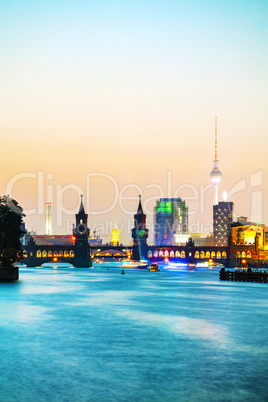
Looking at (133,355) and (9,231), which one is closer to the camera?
(133,355)

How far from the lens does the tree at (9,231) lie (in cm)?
10112

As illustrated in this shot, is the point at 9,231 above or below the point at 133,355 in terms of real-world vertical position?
above

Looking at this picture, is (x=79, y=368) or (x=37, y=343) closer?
(x=79, y=368)

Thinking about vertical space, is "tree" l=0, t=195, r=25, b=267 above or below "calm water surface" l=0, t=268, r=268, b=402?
above

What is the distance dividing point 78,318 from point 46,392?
3104 centimetres

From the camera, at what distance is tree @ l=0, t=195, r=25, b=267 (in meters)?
101

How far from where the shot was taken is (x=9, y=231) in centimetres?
10144

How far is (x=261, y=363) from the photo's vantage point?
32.6 meters

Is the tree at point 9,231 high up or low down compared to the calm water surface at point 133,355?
up

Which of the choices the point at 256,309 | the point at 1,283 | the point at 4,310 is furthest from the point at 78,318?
the point at 1,283

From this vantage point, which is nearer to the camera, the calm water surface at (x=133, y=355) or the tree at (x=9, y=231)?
the calm water surface at (x=133, y=355)

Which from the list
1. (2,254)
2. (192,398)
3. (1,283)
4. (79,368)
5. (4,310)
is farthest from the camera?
(1,283)

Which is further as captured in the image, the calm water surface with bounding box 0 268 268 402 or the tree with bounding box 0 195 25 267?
the tree with bounding box 0 195 25 267

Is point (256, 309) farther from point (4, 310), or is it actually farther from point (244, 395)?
point (244, 395)
